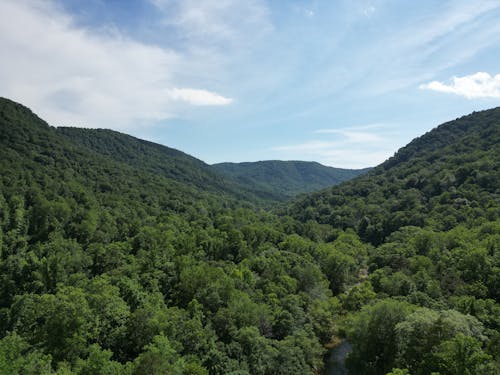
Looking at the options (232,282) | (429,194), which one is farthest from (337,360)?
(429,194)

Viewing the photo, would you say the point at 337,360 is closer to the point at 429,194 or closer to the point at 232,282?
the point at 232,282

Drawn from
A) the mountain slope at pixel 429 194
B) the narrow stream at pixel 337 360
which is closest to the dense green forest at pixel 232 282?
the mountain slope at pixel 429 194

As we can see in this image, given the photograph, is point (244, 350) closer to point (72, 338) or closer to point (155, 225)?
point (72, 338)

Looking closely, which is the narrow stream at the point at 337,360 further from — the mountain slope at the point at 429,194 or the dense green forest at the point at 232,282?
the mountain slope at the point at 429,194

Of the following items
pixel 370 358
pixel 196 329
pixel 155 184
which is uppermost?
pixel 155 184

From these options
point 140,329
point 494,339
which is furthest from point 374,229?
point 140,329

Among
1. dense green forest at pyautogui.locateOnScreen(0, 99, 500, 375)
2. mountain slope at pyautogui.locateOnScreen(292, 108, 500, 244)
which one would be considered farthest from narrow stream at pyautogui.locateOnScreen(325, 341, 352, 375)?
mountain slope at pyautogui.locateOnScreen(292, 108, 500, 244)
